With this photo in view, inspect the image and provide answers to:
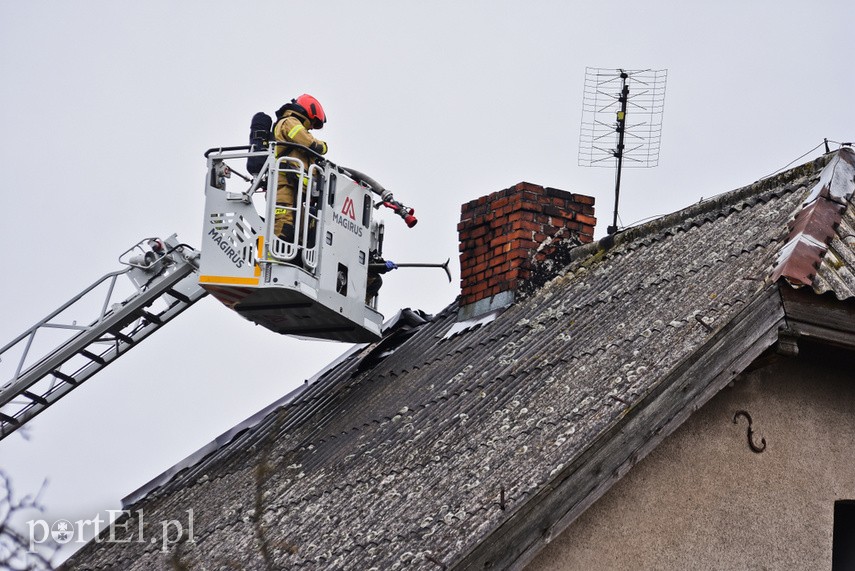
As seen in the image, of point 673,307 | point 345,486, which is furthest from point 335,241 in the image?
point 673,307

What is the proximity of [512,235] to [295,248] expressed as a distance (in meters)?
1.89

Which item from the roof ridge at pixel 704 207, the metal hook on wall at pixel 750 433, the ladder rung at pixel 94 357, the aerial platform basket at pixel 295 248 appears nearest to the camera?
the metal hook on wall at pixel 750 433

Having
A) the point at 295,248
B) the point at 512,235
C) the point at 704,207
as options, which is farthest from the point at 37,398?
the point at 704,207

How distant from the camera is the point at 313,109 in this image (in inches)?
524

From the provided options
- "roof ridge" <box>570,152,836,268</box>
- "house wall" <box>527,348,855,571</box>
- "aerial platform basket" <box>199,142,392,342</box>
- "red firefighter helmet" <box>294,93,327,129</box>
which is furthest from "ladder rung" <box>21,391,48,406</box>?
"house wall" <box>527,348,855,571</box>

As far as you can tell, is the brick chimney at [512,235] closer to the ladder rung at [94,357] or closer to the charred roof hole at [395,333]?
the charred roof hole at [395,333]

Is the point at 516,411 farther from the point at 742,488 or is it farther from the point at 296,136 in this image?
the point at 296,136

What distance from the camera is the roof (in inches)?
326

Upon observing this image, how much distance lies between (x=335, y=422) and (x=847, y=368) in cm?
447

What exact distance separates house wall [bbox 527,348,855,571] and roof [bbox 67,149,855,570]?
0.91 ft

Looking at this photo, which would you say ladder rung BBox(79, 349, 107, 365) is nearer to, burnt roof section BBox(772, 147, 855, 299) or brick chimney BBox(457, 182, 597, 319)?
brick chimney BBox(457, 182, 597, 319)

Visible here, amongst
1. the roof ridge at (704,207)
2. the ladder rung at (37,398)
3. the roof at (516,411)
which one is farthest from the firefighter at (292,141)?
the ladder rung at (37,398)

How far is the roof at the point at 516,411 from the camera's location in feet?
27.2

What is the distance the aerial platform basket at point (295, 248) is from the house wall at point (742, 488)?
4.67 m
